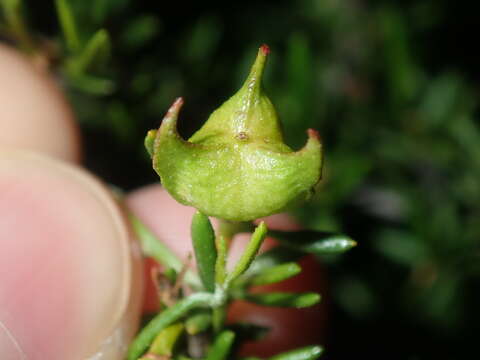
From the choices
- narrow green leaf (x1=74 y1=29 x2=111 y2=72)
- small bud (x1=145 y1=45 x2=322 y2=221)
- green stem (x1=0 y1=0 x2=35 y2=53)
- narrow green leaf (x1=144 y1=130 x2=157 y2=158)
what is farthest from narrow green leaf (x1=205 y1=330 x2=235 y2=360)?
green stem (x1=0 y1=0 x2=35 y2=53)

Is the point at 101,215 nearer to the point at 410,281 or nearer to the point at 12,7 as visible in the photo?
the point at 12,7

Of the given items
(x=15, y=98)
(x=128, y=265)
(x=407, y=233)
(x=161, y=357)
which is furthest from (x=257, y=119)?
(x=407, y=233)

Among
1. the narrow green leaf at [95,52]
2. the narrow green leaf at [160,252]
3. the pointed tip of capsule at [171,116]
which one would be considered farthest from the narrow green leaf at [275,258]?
the narrow green leaf at [95,52]

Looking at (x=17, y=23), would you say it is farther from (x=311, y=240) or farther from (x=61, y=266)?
(x=311, y=240)

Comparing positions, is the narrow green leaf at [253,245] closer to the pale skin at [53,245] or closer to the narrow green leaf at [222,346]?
the narrow green leaf at [222,346]

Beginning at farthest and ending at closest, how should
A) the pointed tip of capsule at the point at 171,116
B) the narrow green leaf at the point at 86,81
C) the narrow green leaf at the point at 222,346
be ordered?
1. the narrow green leaf at the point at 86,81
2. the narrow green leaf at the point at 222,346
3. the pointed tip of capsule at the point at 171,116

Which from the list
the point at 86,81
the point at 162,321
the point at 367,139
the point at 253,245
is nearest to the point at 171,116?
the point at 253,245
